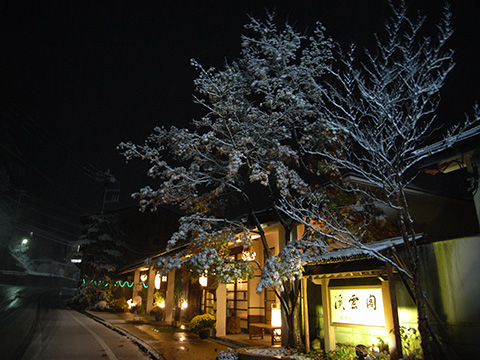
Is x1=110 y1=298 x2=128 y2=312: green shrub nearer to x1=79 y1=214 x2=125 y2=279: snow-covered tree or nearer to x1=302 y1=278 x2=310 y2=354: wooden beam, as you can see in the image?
x1=79 y1=214 x2=125 y2=279: snow-covered tree

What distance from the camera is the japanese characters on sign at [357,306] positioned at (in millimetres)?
8344

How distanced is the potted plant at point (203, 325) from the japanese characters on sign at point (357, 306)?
764cm

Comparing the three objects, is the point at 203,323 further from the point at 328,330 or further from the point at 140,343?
the point at 328,330

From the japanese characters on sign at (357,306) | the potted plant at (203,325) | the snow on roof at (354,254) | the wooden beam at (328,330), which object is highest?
the snow on roof at (354,254)

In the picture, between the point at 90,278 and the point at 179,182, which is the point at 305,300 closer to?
the point at 179,182

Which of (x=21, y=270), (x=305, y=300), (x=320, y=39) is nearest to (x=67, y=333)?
(x=305, y=300)

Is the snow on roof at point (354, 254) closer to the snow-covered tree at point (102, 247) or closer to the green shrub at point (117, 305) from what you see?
the green shrub at point (117, 305)

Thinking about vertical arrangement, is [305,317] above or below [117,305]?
above

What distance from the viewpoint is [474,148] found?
7.02m

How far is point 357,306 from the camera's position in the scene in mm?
8789

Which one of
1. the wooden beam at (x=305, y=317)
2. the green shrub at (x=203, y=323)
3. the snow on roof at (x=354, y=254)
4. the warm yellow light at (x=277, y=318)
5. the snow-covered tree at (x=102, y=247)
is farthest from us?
the snow-covered tree at (x=102, y=247)

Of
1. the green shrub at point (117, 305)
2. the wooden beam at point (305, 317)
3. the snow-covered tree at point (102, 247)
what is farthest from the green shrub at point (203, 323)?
the snow-covered tree at point (102, 247)

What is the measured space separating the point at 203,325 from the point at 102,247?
77.7ft

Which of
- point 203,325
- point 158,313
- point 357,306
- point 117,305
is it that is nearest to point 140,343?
point 203,325
